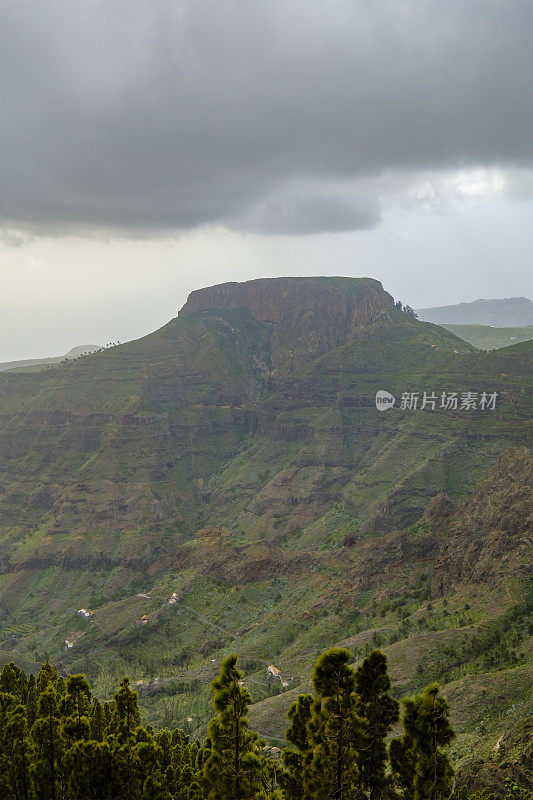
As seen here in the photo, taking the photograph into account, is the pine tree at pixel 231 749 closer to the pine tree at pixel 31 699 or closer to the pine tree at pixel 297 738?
the pine tree at pixel 297 738

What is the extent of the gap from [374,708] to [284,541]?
117325 millimetres

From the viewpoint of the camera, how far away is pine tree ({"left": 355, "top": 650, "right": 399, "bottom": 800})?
26094 mm

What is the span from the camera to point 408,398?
172 metres

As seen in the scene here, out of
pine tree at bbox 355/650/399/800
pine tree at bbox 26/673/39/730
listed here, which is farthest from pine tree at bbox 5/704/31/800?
pine tree at bbox 355/650/399/800

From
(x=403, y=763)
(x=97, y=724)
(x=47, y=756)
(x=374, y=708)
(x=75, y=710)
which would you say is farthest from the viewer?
(x=97, y=724)

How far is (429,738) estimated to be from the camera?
23.5 m

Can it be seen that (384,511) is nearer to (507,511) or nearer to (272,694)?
(507,511)

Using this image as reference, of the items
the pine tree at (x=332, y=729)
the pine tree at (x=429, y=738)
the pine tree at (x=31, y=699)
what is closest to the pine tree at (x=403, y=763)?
the pine tree at (x=429, y=738)

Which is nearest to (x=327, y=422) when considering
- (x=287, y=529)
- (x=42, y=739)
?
(x=287, y=529)

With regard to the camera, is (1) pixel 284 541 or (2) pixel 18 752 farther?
(1) pixel 284 541

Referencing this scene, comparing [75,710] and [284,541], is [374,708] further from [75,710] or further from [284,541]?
[284,541]

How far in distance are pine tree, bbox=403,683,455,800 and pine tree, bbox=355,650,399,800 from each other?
1.70 m

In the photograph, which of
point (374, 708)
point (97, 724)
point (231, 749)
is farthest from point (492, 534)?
point (231, 749)

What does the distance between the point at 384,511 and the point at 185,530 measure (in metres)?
61.8
